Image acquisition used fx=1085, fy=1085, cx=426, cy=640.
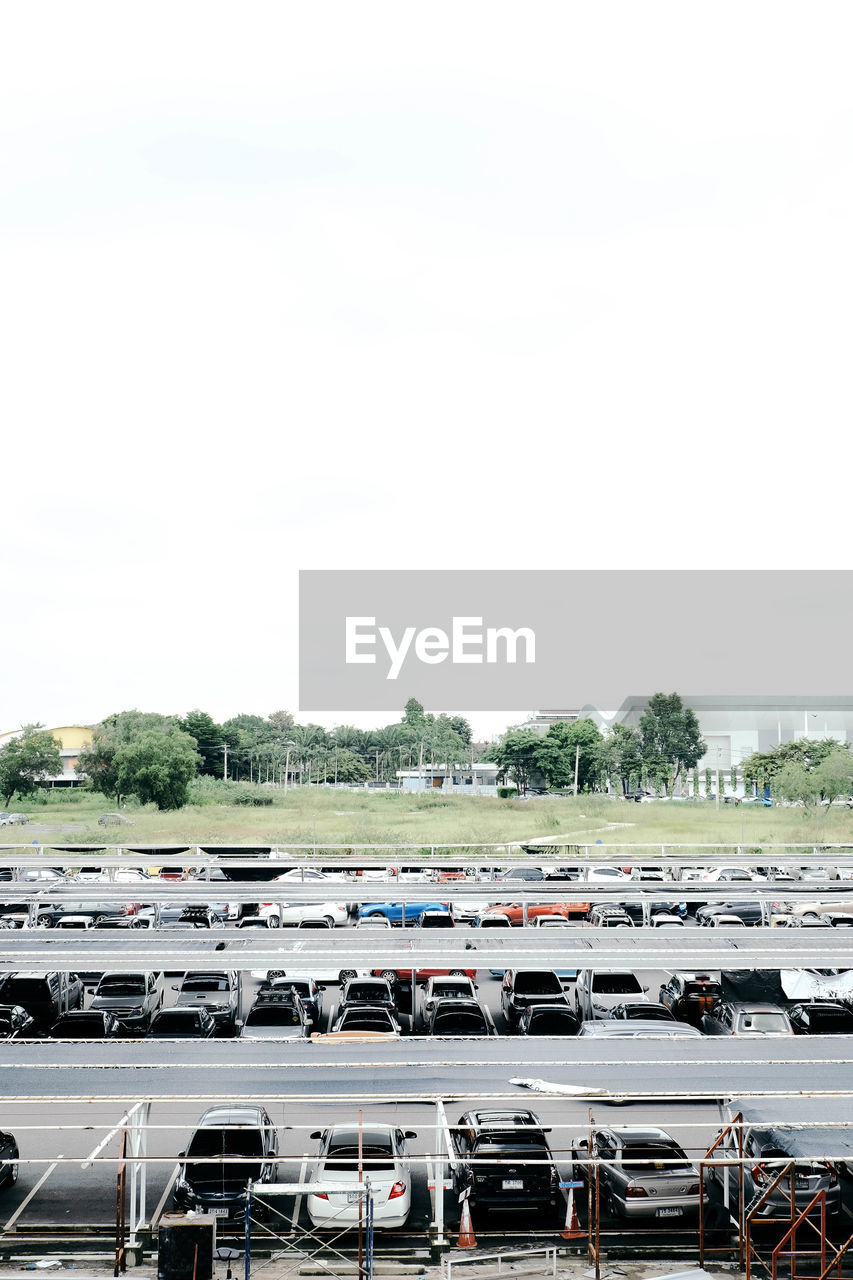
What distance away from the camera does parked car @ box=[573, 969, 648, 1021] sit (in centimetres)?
1927

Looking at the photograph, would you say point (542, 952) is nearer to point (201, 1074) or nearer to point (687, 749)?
point (201, 1074)

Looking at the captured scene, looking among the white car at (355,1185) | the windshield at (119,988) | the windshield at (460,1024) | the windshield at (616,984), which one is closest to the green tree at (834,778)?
the windshield at (616,984)

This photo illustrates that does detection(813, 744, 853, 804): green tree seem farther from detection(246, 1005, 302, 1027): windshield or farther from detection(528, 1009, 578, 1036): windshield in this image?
detection(246, 1005, 302, 1027): windshield

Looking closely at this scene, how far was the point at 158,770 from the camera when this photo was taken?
2638 inches

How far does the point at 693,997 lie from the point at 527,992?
307 cm

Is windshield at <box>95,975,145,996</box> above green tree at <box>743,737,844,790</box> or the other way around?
the other way around

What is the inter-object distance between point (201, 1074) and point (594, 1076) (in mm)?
4119

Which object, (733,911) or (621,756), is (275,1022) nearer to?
(733,911)

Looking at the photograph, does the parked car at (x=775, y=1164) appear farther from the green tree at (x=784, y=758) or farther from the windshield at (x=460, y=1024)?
the green tree at (x=784, y=758)

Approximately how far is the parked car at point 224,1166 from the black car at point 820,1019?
9.94m

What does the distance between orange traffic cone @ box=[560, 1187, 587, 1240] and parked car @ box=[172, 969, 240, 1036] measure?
26.9 feet

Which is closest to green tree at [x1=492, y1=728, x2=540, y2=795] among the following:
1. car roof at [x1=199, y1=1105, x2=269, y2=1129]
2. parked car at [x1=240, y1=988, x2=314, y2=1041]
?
parked car at [x1=240, y1=988, x2=314, y2=1041]

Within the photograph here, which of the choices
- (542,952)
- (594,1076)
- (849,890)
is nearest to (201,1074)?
(594,1076)

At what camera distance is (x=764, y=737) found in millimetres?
140750
